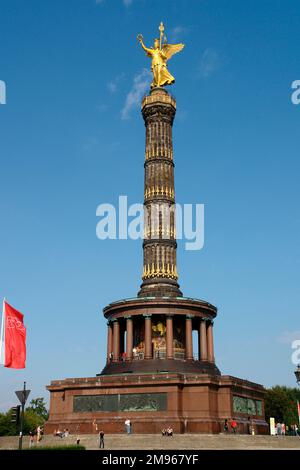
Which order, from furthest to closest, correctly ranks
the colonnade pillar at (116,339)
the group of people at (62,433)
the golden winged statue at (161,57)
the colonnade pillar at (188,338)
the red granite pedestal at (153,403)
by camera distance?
the golden winged statue at (161,57) → the colonnade pillar at (116,339) → the colonnade pillar at (188,338) → the red granite pedestal at (153,403) → the group of people at (62,433)

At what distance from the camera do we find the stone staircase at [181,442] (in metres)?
26.4

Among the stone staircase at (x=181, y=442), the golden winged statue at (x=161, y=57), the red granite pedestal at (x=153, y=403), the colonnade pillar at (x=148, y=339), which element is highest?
the golden winged statue at (x=161, y=57)

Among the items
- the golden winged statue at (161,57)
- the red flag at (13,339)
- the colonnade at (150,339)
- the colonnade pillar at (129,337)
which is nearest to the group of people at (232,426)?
the colonnade at (150,339)

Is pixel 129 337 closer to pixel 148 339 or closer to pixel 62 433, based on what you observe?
pixel 148 339

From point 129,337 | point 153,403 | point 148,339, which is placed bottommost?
point 153,403

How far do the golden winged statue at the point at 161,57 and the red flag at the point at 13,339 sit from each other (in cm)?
3664

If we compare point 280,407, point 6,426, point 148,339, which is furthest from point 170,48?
point 6,426

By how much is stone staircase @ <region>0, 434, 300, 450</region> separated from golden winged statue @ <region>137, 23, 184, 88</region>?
30.8 metres

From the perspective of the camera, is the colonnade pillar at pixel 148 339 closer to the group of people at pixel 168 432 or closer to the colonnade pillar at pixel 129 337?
the colonnade pillar at pixel 129 337

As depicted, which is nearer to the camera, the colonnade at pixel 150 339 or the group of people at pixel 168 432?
the group of people at pixel 168 432

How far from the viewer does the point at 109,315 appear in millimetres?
41188

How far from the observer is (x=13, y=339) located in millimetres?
15086

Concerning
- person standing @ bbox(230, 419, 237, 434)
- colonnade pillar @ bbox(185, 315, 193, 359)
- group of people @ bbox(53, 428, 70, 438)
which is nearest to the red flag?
group of people @ bbox(53, 428, 70, 438)

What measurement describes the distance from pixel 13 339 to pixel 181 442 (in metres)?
15.0
